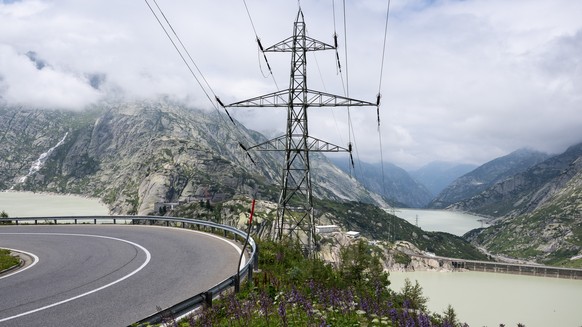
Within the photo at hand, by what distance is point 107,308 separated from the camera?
1097 centimetres

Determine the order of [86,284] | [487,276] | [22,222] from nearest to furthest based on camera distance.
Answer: [86,284]
[22,222]
[487,276]

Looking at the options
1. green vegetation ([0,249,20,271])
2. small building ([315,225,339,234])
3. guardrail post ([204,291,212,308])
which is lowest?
small building ([315,225,339,234])

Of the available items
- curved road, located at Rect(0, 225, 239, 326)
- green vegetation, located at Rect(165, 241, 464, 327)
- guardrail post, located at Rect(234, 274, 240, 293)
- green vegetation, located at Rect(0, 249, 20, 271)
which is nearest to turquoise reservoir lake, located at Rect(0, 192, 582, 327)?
curved road, located at Rect(0, 225, 239, 326)

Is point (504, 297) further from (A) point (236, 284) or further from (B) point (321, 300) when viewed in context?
(B) point (321, 300)

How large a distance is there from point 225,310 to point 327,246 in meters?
154

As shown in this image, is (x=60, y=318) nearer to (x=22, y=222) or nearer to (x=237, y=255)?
(x=237, y=255)

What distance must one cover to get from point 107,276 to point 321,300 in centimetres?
914

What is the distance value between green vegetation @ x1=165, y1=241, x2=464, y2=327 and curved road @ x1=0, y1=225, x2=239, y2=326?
214 centimetres

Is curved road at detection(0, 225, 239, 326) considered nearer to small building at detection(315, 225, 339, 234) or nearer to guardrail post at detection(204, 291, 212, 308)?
guardrail post at detection(204, 291, 212, 308)

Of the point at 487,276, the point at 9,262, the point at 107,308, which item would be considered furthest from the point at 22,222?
the point at 487,276

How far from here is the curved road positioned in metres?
10.6

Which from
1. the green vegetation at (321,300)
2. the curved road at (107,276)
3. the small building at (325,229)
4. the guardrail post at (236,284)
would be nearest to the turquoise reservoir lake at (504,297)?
the small building at (325,229)

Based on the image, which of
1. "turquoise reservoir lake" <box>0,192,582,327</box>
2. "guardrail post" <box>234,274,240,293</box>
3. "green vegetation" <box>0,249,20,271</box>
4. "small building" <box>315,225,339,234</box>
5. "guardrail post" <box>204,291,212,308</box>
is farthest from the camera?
"small building" <box>315,225,339,234</box>

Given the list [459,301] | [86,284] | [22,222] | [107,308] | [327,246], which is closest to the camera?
[107,308]
